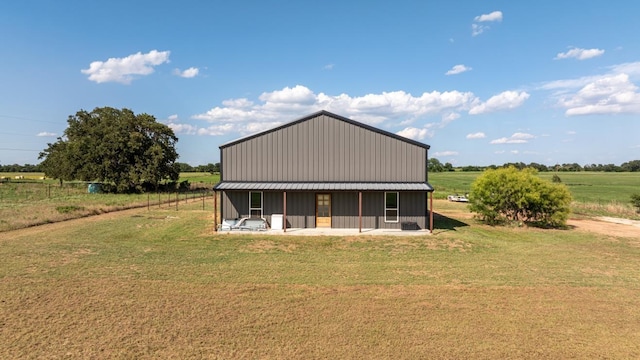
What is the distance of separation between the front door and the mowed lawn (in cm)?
267

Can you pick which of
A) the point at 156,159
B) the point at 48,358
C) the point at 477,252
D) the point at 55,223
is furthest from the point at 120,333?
the point at 156,159

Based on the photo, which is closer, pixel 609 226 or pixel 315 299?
pixel 315 299

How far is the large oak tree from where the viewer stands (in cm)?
4300

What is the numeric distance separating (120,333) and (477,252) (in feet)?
43.0

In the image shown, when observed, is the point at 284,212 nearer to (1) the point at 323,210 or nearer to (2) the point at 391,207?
(1) the point at 323,210

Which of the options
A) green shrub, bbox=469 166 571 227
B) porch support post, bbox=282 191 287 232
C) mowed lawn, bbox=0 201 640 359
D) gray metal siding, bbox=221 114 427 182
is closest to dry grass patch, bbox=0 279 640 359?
mowed lawn, bbox=0 201 640 359

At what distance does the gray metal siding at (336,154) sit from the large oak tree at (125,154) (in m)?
29.4

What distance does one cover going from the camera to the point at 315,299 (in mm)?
9453

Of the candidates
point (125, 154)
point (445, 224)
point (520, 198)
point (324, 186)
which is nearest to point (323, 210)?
point (324, 186)

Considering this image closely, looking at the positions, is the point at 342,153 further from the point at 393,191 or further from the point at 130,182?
the point at 130,182

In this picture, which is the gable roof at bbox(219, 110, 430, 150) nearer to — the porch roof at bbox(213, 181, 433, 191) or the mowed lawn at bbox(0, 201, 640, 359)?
the porch roof at bbox(213, 181, 433, 191)

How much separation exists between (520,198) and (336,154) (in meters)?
11.8

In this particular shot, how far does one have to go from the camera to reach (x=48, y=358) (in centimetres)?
634

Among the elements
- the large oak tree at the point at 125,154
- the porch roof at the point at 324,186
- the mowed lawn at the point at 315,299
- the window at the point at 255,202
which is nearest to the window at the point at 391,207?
the porch roof at the point at 324,186
